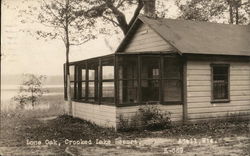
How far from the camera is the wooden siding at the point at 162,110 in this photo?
1327cm

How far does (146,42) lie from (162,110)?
4.13m

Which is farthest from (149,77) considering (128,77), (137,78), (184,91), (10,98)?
(10,98)

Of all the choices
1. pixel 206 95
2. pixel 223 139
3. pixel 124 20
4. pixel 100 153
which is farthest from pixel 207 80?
pixel 124 20

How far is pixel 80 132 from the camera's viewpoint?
13109 mm

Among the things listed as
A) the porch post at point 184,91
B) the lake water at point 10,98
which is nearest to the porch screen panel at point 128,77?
the porch post at point 184,91

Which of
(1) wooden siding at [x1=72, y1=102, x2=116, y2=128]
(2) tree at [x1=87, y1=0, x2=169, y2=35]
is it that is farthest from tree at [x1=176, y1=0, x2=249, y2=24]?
(1) wooden siding at [x1=72, y1=102, x2=116, y2=128]

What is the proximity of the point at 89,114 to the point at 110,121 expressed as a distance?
2.38 meters

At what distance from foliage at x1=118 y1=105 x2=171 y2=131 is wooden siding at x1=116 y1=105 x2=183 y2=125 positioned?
13 centimetres

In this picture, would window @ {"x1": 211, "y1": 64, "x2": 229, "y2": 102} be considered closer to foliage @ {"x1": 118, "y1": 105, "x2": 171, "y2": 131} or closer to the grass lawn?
the grass lawn

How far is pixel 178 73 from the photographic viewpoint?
15039mm

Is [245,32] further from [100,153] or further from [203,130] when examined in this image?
[100,153]

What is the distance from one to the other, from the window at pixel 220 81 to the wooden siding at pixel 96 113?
4.31 meters

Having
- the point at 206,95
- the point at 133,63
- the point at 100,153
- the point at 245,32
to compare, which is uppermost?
the point at 245,32

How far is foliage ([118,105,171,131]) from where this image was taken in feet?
43.8
